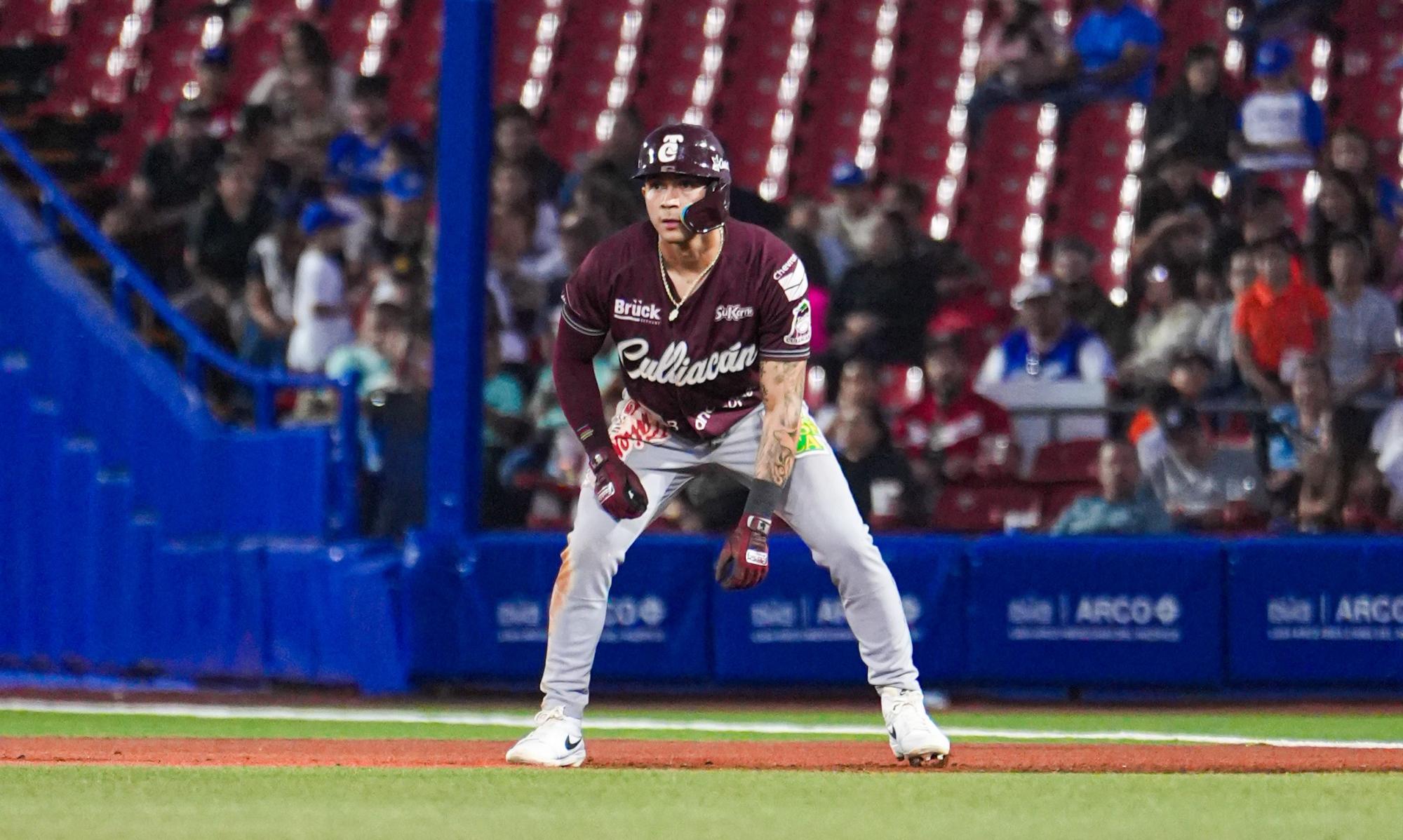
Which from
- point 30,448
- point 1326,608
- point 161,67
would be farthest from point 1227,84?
point 161,67

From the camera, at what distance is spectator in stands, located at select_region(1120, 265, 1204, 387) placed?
1149 cm

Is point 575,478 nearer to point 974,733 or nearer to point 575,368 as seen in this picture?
point 974,733

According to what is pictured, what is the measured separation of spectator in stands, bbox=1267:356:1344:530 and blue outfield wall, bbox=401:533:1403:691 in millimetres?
411

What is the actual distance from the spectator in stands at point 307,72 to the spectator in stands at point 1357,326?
6.62m

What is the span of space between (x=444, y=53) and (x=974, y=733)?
164 inches

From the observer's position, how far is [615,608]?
1073 centimetres

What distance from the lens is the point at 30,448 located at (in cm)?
1216

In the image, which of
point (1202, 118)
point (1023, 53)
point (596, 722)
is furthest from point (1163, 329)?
point (596, 722)

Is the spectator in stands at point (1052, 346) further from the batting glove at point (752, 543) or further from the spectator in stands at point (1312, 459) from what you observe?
the batting glove at point (752, 543)

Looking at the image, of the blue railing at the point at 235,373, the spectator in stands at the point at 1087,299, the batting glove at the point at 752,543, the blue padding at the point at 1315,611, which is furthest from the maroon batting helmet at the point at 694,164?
the spectator in stands at the point at 1087,299

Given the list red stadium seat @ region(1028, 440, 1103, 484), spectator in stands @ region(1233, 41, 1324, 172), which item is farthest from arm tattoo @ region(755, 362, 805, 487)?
spectator in stands @ region(1233, 41, 1324, 172)

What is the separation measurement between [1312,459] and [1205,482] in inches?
20.9

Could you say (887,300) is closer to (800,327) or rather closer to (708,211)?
(800,327)

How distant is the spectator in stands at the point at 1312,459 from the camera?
10617 mm
